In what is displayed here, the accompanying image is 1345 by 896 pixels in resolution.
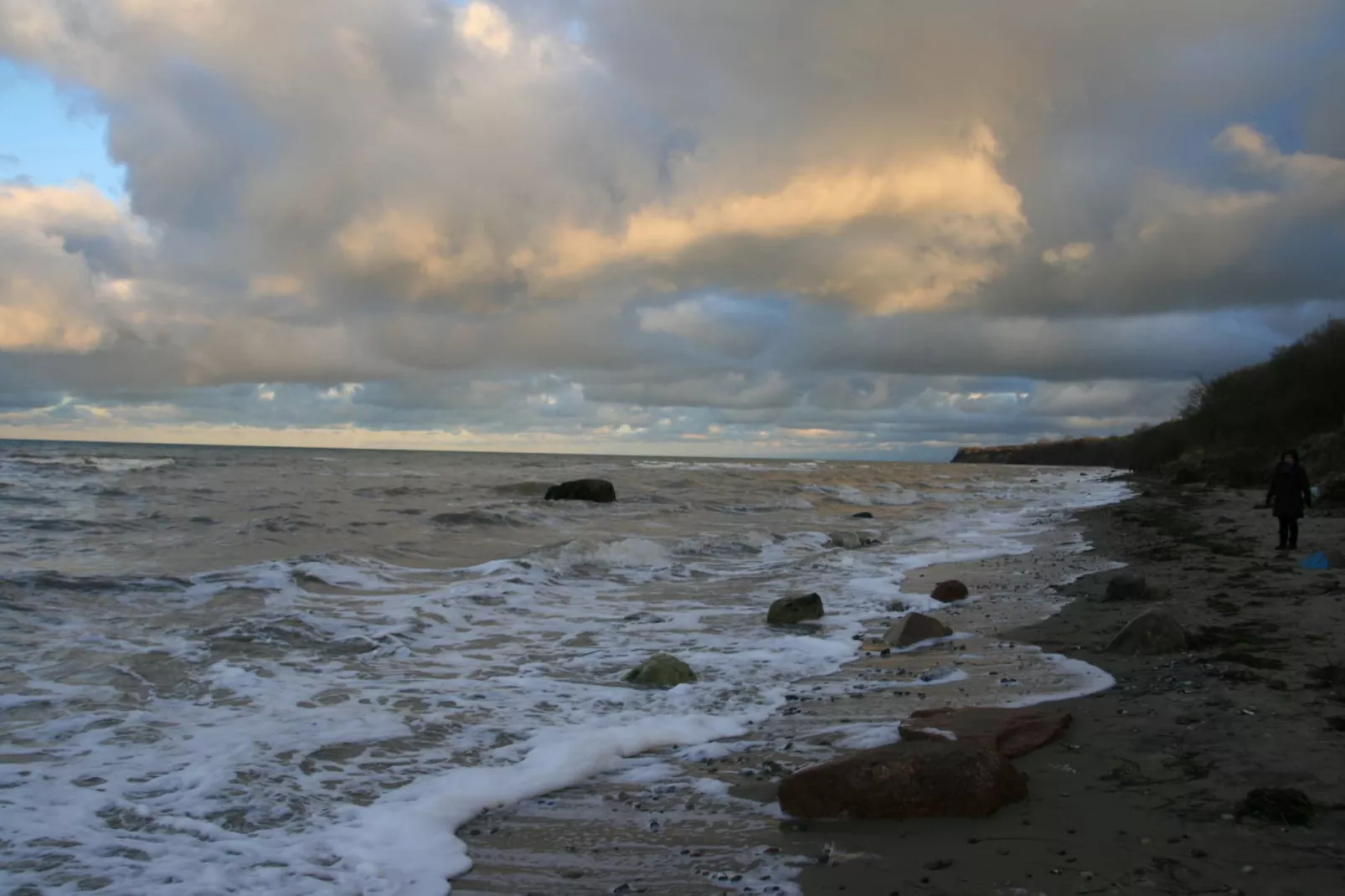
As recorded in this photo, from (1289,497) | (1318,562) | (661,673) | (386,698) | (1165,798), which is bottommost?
(386,698)

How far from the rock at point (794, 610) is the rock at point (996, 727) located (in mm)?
4058

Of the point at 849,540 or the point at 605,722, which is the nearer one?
the point at 605,722

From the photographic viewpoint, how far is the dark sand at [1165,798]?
11.0 feet

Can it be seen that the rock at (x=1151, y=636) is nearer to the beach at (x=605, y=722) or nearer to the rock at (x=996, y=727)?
the beach at (x=605, y=722)

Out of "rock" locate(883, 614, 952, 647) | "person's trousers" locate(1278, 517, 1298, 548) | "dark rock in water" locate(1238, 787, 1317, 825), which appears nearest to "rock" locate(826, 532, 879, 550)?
"person's trousers" locate(1278, 517, 1298, 548)

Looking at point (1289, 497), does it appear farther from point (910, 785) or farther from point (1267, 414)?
point (1267, 414)

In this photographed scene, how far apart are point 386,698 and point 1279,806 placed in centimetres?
583

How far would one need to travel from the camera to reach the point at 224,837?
4250 millimetres

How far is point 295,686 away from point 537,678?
6.47ft

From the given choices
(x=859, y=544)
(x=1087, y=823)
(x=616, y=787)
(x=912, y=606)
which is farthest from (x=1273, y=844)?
(x=859, y=544)

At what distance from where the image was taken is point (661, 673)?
7.05m

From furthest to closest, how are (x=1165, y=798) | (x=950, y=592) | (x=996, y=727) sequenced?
(x=950, y=592)
(x=996, y=727)
(x=1165, y=798)

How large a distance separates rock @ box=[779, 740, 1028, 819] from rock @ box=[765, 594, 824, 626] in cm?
537

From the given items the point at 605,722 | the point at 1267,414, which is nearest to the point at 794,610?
the point at 605,722
